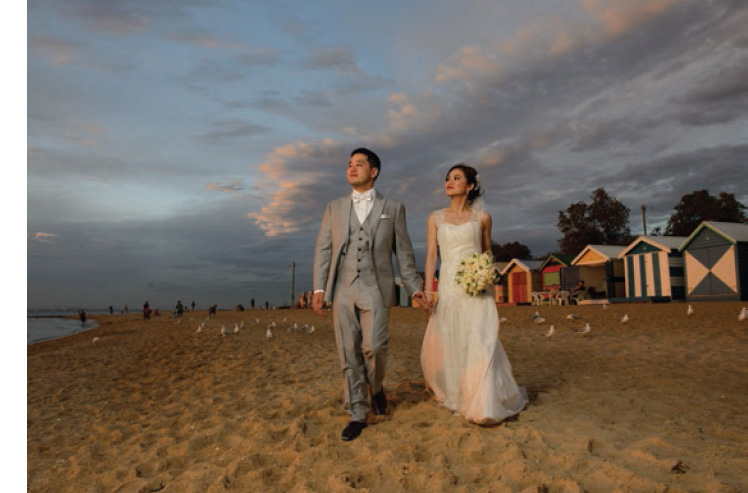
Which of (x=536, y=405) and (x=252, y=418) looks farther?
(x=252, y=418)

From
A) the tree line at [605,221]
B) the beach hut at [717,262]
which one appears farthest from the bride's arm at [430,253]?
the tree line at [605,221]

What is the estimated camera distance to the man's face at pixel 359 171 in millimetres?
4336

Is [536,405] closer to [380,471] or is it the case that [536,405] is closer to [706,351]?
[380,471]

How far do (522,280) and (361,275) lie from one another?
3153 cm

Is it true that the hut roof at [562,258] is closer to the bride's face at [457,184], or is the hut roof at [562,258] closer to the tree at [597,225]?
the tree at [597,225]

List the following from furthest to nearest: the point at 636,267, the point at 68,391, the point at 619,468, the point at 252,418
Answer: the point at 636,267, the point at 68,391, the point at 252,418, the point at 619,468

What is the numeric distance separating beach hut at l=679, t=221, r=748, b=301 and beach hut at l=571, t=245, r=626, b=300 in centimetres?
432

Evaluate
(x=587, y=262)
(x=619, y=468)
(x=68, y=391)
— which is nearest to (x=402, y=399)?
(x=619, y=468)

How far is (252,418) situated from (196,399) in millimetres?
2039

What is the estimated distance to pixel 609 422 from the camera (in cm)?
412

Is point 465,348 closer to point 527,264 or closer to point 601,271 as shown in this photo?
point 601,271

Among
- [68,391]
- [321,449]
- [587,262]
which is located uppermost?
[587,262]

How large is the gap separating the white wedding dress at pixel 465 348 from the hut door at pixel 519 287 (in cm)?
3017

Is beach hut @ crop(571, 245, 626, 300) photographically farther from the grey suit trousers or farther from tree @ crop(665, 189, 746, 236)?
the grey suit trousers
